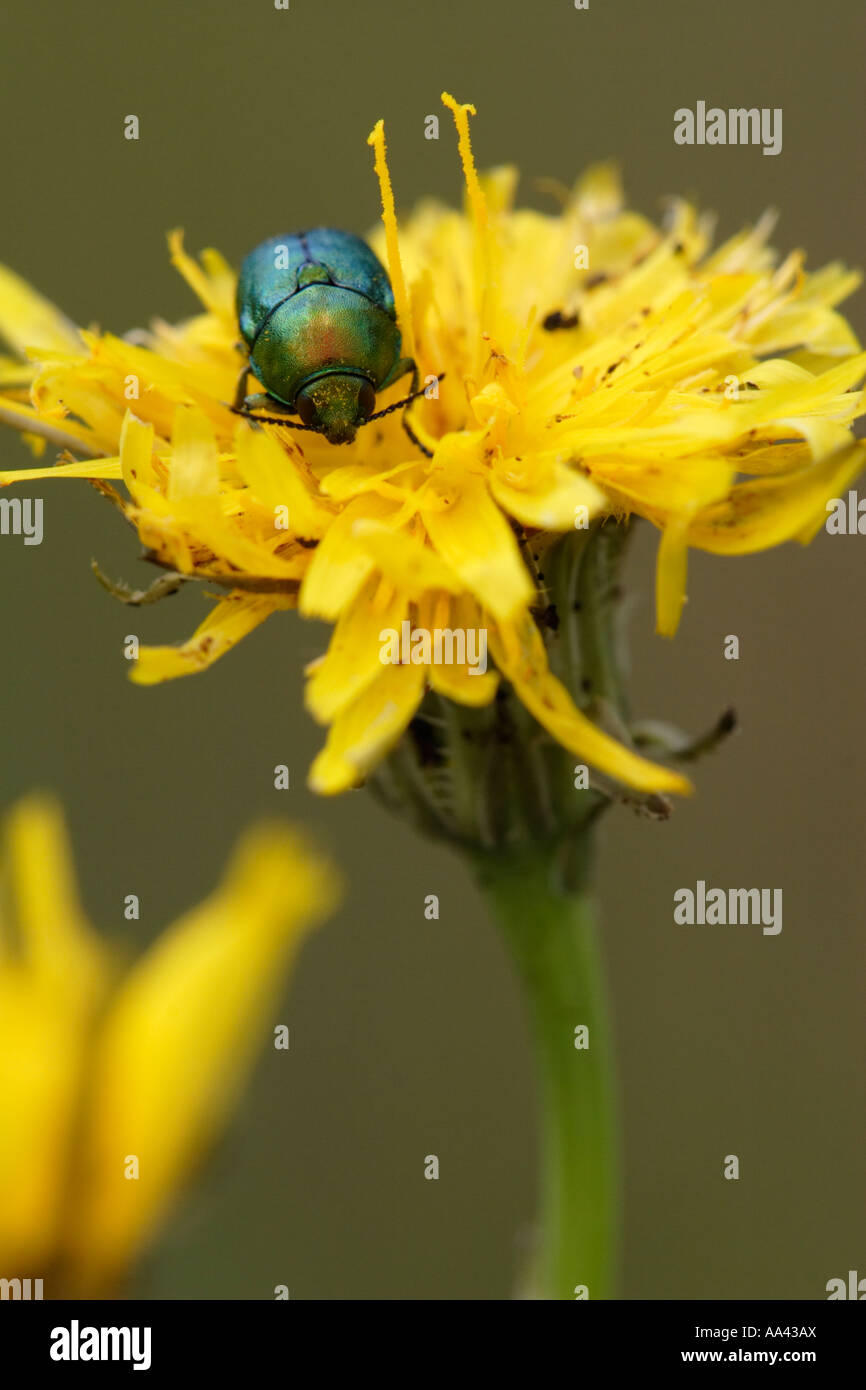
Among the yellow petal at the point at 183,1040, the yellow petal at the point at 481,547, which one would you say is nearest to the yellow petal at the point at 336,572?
the yellow petal at the point at 481,547

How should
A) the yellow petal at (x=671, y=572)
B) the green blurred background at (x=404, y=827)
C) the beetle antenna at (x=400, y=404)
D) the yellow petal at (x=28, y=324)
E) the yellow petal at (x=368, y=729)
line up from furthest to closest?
the green blurred background at (x=404, y=827)
the yellow petal at (x=28, y=324)
the beetle antenna at (x=400, y=404)
the yellow petal at (x=671, y=572)
the yellow petal at (x=368, y=729)

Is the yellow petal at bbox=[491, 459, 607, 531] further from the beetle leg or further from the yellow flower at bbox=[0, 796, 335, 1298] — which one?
the yellow flower at bbox=[0, 796, 335, 1298]

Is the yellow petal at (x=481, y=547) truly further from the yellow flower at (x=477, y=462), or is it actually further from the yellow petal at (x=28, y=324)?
the yellow petal at (x=28, y=324)

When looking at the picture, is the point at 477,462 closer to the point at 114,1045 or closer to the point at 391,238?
the point at 391,238

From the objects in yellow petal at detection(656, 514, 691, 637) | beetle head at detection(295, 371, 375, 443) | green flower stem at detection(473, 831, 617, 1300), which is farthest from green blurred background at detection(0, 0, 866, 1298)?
yellow petal at detection(656, 514, 691, 637)

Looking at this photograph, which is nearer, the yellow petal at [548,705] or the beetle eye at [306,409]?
the yellow petal at [548,705]

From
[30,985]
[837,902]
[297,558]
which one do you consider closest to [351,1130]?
[837,902]
